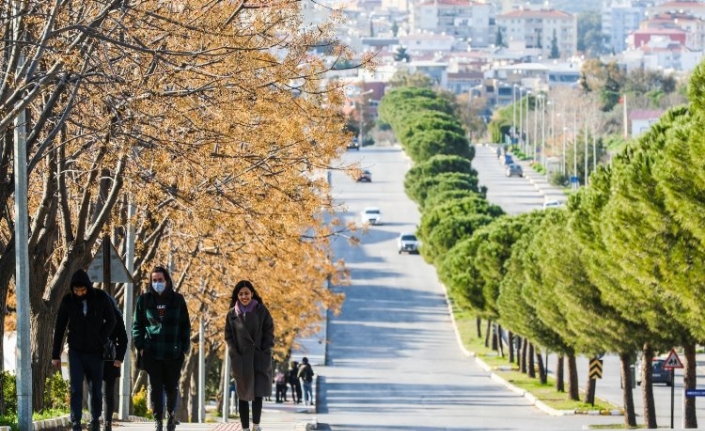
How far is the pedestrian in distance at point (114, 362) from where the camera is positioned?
18.0m

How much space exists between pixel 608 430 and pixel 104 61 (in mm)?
21380

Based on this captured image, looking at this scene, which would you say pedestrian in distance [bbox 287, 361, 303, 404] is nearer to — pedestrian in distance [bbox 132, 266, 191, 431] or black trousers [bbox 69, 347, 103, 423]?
pedestrian in distance [bbox 132, 266, 191, 431]

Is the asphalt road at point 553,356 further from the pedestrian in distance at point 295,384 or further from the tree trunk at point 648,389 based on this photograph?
the pedestrian in distance at point 295,384

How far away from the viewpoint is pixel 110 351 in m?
18.0

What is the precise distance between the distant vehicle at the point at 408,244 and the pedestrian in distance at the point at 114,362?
94178mm

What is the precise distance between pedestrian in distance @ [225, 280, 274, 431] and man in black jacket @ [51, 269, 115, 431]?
4.15 feet

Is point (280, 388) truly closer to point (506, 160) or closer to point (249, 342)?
point (249, 342)

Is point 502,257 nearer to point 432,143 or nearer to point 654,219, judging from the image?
point 654,219

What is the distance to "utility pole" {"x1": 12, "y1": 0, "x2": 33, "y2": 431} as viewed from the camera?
63.8ft

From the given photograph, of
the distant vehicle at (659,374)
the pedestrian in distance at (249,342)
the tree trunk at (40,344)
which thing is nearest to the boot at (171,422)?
the pedestrian in distance at (249,342)

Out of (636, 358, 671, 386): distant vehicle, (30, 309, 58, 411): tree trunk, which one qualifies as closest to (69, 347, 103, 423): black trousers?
(30, 309, 58, 411): tree trunk

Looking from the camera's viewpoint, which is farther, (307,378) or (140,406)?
(307,378)

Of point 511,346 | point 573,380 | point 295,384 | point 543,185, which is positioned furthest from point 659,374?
point 543,185

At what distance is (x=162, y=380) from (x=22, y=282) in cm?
231
